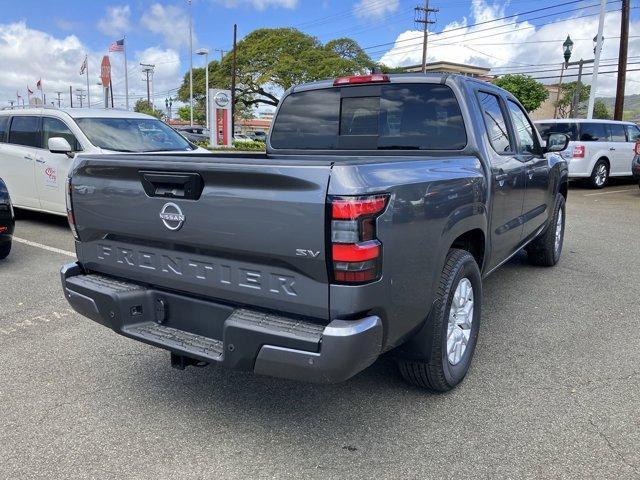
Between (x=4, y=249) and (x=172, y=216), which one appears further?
(x=4, y=249)

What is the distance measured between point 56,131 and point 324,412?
21.8 feet

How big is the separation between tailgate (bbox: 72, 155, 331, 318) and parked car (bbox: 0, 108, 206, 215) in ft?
15.6

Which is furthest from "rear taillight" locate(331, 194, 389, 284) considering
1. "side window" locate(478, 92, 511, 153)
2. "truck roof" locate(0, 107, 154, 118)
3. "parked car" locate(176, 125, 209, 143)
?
"parked car" locate(176, 125, 209, 143)

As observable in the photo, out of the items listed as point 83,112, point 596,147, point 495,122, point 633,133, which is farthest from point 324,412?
point 633,133

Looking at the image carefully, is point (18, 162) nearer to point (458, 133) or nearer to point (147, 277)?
point (147, 277)

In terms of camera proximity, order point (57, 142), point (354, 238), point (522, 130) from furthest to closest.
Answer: point (57, 142), point (522, 130), point (354, 238)

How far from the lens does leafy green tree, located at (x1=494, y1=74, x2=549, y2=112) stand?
161ft

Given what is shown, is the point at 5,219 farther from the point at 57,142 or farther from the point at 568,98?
the point at 568,98

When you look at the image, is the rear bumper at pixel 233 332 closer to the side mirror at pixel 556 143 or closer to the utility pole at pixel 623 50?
the side mirror at pixel 556 143

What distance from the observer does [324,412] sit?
3.09 meters

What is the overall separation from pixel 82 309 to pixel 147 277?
0.50m

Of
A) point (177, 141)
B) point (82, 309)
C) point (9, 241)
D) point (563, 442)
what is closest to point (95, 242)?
point (82, 309)

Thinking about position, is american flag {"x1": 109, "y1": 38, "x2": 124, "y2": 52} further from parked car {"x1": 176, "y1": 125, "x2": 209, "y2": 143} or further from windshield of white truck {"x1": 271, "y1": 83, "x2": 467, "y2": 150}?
windshield of white truck {"x1": 271, "y1": 83, "x2": 467, "y2": 150}

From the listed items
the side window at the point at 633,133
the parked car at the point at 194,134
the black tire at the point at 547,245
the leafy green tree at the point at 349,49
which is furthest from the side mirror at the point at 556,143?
the leafy green tree at the point at 349,49
